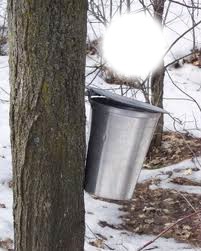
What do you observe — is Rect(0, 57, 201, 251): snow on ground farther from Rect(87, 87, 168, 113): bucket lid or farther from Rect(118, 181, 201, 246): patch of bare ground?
Rect(87, 87, 168, 113): bucket lid

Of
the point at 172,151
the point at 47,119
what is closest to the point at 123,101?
the point at 47,119

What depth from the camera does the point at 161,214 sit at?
4.48m

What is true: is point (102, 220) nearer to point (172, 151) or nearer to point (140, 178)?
point (140, 178)

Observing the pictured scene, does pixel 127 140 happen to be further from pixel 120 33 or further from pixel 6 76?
pixel 6 76

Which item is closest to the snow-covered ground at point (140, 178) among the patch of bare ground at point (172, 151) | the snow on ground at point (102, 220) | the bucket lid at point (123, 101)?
the snow on ground at point (102, 220)

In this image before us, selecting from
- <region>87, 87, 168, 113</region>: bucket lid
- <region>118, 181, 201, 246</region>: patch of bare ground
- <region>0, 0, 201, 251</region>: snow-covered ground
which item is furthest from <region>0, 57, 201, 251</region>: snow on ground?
<region>87, 87, 168, 113</region>: bucket lid

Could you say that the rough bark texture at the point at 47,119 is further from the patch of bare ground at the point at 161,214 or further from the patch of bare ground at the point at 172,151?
the patch of bare ground at the point at 172,151

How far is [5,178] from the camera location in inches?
184

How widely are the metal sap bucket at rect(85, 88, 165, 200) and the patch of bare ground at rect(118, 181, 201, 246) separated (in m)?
1.70

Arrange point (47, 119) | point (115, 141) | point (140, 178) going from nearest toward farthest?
point (47, 119) < point (115, 141) < point (140, 178)

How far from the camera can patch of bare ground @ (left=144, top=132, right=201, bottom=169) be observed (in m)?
5.61

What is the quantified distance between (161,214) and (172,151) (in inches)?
58.0

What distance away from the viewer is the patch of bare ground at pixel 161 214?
4.11 metres

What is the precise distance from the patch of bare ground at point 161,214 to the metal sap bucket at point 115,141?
170 centimetres
